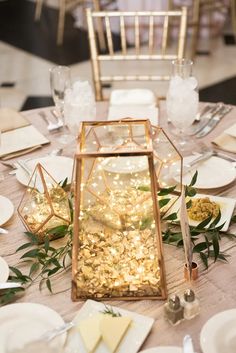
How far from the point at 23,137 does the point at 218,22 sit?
383 cm

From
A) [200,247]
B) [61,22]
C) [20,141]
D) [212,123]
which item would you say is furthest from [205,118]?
[61,22]

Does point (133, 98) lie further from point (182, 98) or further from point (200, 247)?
point (200, 247)

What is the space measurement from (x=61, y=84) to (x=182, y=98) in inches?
17.3

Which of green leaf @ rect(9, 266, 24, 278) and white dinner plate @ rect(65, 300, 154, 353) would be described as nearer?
white dinner plate @ rect(65, 300, 154, 353)

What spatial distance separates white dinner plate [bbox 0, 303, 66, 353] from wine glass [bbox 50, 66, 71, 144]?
32.9 inches

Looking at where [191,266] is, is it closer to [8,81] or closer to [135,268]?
[135,268]

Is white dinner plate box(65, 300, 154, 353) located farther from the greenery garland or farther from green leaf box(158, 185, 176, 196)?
green leaf box(158, 185, 176, 196)

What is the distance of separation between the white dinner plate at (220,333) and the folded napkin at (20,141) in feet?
3.20

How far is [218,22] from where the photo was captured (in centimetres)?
524

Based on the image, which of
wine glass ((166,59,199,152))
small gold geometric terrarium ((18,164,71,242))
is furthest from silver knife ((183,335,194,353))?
wine glass ((166,59,199,152))

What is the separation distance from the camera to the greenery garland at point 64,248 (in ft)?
4.10

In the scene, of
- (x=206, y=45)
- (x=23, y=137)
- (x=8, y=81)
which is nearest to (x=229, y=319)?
(x=23, y=137)

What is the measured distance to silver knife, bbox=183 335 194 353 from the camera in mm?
1039

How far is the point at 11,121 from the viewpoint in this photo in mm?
2004
